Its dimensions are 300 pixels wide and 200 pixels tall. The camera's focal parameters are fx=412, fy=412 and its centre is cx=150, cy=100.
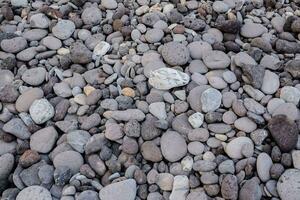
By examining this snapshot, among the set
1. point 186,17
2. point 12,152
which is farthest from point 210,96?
point 12,152

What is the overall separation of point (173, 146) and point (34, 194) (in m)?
0.52

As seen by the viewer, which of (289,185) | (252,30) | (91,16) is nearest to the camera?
(289,185)

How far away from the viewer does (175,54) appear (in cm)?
172

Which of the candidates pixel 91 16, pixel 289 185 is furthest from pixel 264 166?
pixel 91 16

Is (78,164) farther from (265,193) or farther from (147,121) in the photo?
(265,193)

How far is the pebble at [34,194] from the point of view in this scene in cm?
143

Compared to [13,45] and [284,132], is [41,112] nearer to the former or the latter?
[13,45]

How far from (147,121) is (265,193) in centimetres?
50

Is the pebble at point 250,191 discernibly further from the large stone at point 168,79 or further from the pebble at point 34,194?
the pebble at point 34,194

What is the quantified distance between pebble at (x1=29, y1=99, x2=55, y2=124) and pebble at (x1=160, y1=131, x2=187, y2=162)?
0.48 meters

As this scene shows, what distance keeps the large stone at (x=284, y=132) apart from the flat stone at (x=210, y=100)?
214 mm

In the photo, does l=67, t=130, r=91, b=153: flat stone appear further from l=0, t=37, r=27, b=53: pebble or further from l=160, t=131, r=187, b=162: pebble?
l=0, t=37, r=27, b=53: pebble

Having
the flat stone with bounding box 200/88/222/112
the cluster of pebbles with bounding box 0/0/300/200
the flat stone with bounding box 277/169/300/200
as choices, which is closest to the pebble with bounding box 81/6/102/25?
the cluster of pebbles with bounding box 0/0/300/200

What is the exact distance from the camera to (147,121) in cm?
157
